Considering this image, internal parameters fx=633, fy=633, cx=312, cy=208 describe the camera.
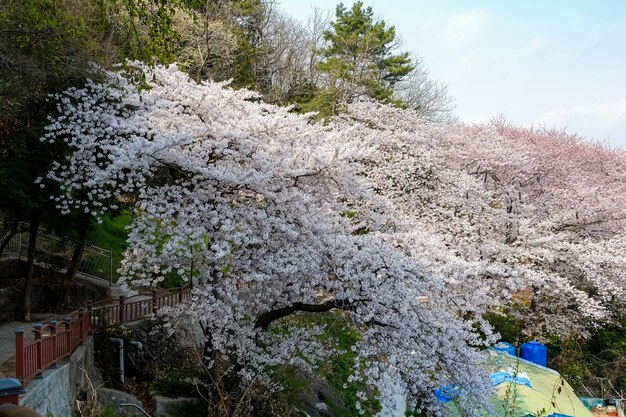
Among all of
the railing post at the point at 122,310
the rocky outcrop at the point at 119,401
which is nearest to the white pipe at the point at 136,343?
the railing post at the point at 122,310

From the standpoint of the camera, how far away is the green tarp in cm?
Answer: 1225

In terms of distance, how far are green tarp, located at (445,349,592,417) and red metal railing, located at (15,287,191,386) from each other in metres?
7.22

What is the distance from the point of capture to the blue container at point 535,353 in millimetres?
19156

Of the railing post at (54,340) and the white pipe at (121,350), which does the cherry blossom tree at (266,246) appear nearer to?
the railing post at (54,340)

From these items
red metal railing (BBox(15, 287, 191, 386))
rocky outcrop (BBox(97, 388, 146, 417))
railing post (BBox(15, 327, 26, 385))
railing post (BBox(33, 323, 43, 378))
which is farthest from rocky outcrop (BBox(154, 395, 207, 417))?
railing post (BBox(15, 327, 26, 385))

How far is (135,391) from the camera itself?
1285 cm

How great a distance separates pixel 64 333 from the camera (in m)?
10.9

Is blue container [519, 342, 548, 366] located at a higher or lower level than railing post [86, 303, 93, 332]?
lower

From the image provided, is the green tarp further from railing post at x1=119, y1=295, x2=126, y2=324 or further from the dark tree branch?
railing post at x1=119, y1=295, x2=126, y2=324

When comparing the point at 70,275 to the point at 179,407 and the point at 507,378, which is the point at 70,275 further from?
the point at 507,378

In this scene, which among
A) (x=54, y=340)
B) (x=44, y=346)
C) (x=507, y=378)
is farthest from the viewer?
(x=507, y=378)

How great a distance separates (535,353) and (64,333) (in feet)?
45.7

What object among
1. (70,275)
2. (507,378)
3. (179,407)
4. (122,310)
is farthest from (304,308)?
(70,275)

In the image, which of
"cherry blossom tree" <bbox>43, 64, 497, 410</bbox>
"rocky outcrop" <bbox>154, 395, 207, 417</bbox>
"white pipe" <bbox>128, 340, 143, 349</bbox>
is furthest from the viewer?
"white pipe" <bbox>128, 340, 143, 349</bbox>
